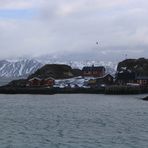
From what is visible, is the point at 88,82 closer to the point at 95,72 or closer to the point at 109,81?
the point at 109,81

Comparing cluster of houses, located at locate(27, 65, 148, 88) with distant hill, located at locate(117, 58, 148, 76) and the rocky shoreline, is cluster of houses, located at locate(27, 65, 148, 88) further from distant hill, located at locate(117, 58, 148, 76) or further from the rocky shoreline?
the rocky shoreline

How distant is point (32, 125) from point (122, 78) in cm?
10612

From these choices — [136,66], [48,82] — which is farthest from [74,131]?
[136,66]

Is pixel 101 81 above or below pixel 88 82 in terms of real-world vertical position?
above

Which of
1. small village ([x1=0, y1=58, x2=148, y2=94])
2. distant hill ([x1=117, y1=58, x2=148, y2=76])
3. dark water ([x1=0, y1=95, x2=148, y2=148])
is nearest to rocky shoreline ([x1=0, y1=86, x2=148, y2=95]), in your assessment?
small village ([x1=0, y1=58, x2=148, y2=94])

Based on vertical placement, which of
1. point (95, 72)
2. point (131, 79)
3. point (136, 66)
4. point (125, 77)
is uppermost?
point (136, 66)

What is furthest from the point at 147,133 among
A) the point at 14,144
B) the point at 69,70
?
the point at 69,70

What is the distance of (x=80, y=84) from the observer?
152375mm

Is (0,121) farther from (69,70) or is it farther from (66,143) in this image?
(69,70)

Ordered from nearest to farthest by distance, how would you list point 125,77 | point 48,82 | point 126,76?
point 48,82 < point 125,77 < point 126,76

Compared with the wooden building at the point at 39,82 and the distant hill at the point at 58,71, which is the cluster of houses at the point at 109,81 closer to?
the wooden building at the point at 39,82

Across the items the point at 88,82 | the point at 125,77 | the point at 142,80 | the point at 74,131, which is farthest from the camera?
the point at 125,77

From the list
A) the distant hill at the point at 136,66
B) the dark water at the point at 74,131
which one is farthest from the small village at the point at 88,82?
the dark water at the point at 74,131

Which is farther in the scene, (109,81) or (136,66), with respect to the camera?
(136,66)
